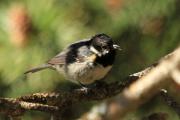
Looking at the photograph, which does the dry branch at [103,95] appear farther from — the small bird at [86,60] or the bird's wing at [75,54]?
the bird's wing at [75,54]

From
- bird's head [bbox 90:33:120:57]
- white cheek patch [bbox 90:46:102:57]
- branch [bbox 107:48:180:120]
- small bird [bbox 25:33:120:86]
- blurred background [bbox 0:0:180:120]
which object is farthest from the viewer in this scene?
white cheek patch [bbox 90:46:102:57]

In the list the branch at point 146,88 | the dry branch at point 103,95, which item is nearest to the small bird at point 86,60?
the dry branch at point 103,95

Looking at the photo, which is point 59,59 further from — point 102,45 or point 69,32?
point 69,32

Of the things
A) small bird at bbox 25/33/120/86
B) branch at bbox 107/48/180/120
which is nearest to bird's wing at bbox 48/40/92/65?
small bird at bbox 25/33/120/86

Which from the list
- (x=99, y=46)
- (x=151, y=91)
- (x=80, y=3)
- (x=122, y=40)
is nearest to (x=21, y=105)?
(x=151, y=91)

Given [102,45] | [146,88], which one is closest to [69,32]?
[102,45]

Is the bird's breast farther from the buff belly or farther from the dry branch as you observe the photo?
the dry branch
